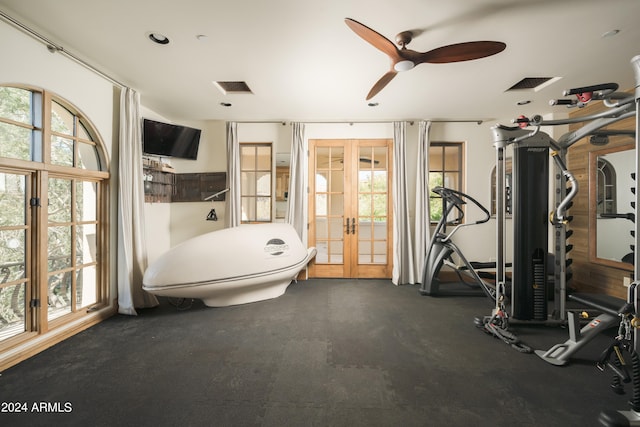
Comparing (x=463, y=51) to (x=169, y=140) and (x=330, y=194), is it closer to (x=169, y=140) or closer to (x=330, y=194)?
(x=330, y=194)

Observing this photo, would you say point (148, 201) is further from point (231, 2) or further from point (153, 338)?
point (231, 2)

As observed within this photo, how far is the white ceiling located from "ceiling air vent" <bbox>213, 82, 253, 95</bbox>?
91mm

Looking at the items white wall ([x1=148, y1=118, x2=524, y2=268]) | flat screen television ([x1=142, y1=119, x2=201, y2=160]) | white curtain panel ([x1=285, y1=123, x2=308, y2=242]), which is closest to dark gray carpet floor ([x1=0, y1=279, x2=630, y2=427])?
white curtain panel ([x1=285, y1=123, x2=308, y2=242])

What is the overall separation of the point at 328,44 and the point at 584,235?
13.5ft

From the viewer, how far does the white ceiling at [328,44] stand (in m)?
1.81

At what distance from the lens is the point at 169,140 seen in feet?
12.4

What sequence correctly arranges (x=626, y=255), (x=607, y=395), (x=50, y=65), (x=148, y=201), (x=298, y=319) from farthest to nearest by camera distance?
(x=148, y=201)
(x=626, y=255)
(x=298, y=319)
(x=50, y=65)
(x=607, y=395)

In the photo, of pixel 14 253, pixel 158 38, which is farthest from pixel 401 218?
pixel 14 253

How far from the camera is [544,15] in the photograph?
6.08 ft

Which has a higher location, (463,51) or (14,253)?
(463,51)

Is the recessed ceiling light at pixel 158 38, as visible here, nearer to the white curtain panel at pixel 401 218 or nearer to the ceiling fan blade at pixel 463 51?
the ceiling fan blade at pixel 463 51

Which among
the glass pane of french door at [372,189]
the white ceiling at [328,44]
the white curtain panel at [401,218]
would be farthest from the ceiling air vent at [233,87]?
the white curtain panel at [401,218]

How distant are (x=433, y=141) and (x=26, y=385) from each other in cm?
515

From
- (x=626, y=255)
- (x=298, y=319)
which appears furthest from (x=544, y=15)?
(x=298, y=319)
